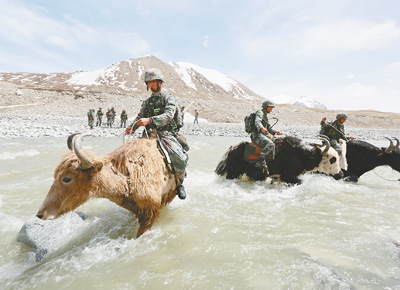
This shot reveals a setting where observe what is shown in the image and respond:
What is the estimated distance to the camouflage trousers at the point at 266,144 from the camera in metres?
7.07

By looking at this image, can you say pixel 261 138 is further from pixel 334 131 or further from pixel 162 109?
pixel 162 109

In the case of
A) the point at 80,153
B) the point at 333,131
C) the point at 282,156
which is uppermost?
the point at 80,153

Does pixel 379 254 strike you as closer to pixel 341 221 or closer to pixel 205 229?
pixel 341 221

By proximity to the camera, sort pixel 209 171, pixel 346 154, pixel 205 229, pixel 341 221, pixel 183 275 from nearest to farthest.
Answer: pixel 183 275
pixel 205 229
pixel 341 221
pixel 346 154
pixel 209 171

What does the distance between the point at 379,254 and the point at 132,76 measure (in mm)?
142032

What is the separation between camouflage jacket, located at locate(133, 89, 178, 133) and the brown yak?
0.46 metres

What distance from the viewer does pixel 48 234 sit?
12.0 feet

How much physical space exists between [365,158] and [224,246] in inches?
Result: 286

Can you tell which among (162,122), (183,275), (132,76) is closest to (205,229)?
(183,275)

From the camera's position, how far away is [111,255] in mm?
3281

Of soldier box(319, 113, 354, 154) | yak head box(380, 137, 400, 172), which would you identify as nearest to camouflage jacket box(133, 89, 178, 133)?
soldier box(319, 113, 354, 154)

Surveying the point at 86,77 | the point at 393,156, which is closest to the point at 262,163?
the point at 393,156

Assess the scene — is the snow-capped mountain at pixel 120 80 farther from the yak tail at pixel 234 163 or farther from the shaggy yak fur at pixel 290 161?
the shaggy yak fur at pixel 290 161

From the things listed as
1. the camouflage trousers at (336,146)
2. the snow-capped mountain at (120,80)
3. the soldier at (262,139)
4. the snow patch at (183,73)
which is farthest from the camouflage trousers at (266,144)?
the snow patch at (183,73)
